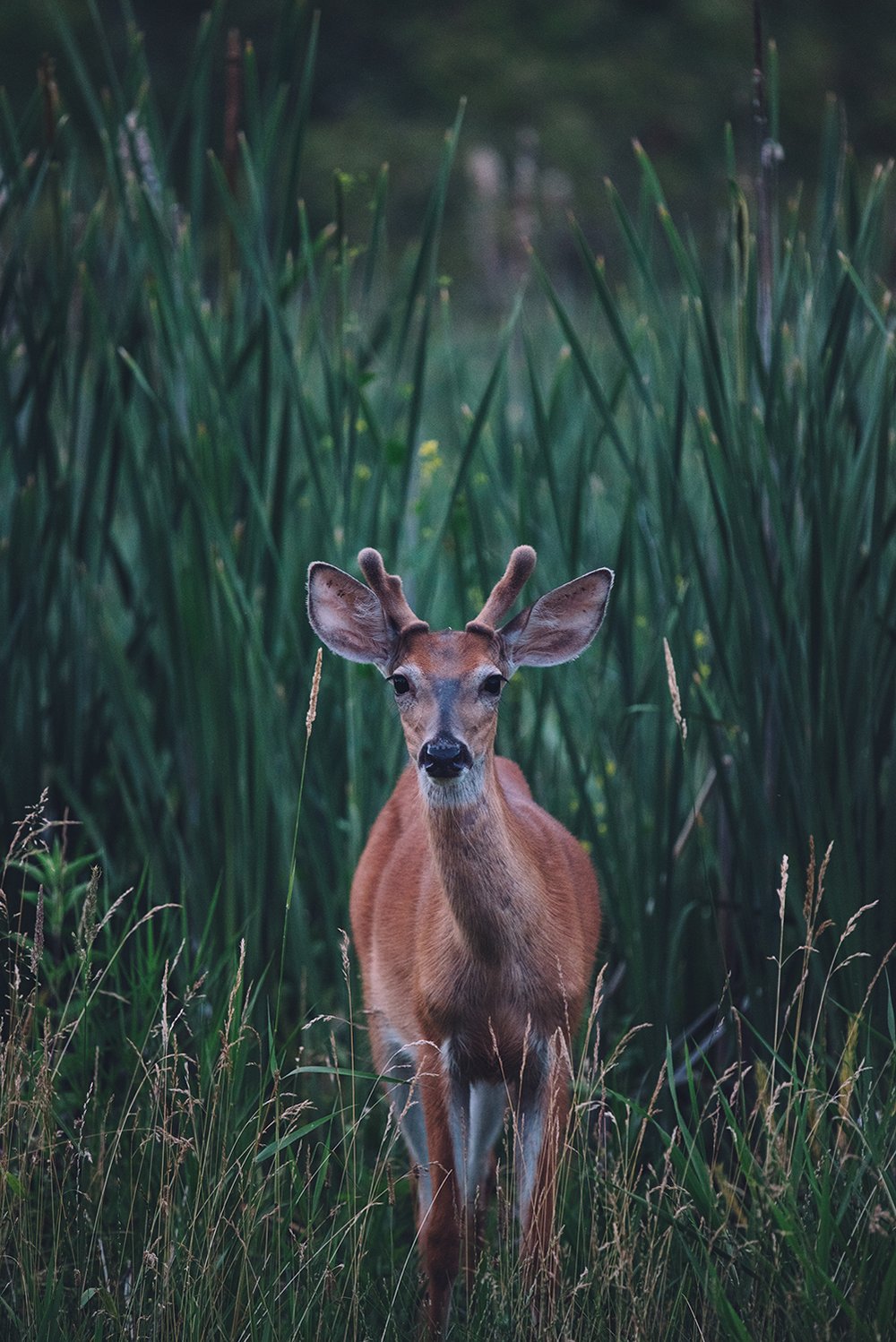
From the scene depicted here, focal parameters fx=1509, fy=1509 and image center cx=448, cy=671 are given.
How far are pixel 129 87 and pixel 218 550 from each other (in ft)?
3.93

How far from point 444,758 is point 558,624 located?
49 cm

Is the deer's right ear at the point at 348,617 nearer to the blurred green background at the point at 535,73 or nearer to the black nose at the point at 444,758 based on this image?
the black nose at the point at 444,758

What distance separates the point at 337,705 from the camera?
149 inches

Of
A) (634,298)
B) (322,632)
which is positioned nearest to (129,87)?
(322,632)

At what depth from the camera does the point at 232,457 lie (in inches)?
145

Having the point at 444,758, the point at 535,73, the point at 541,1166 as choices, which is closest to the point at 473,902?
the point at 444,758

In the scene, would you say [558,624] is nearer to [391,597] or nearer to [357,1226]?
[391,597]

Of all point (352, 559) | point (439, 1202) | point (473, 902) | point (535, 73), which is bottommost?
point (439, 1202)

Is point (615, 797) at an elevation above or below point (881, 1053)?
above

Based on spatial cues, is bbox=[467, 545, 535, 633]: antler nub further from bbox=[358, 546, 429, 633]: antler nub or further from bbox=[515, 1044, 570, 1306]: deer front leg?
bbox=[515, 1044, 570, 1306]: deer front leg

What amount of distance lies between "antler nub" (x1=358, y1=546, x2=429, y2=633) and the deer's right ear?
2 centimetres

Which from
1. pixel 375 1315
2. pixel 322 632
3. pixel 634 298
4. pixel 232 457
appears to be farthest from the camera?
pixel 634 298

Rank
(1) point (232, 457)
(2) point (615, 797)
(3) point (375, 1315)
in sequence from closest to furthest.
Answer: (3) point (375, 1315), (2) point (615, 797), (1) point (232, 457)

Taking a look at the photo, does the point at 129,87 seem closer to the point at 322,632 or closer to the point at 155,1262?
the point at 322,632
